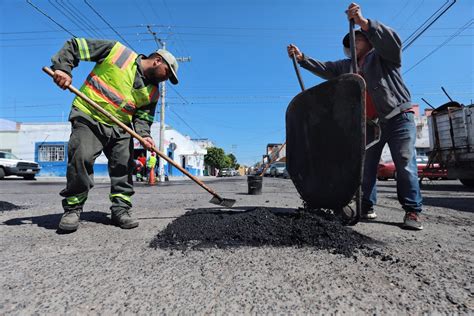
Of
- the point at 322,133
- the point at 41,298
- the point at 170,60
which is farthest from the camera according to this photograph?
the point at 170,60

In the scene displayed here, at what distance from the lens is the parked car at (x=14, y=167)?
52.5 feet

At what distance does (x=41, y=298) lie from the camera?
1156mm

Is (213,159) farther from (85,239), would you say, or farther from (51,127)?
(85,239)

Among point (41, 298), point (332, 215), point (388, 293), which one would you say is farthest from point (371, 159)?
point (41, 298)

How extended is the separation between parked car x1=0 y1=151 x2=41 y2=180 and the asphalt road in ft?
57.1

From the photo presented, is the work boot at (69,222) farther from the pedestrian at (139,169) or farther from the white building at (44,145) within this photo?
the white building at (44,145)

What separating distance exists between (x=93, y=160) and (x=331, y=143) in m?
1.94

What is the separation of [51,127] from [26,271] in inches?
1270

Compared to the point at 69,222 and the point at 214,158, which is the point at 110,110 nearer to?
the point at 69,222

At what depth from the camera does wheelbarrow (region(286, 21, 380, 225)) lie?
203 centimetres

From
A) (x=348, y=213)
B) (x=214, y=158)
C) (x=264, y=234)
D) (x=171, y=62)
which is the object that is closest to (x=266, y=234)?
(x=264, y=234)

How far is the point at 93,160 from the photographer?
8.31 ft

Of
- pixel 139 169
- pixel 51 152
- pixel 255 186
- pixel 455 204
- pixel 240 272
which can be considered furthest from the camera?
pixel 51 152

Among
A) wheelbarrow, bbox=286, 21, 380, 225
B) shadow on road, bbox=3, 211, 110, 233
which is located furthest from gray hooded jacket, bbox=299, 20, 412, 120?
shadow on road, bbox=3, 211, 110, 233
